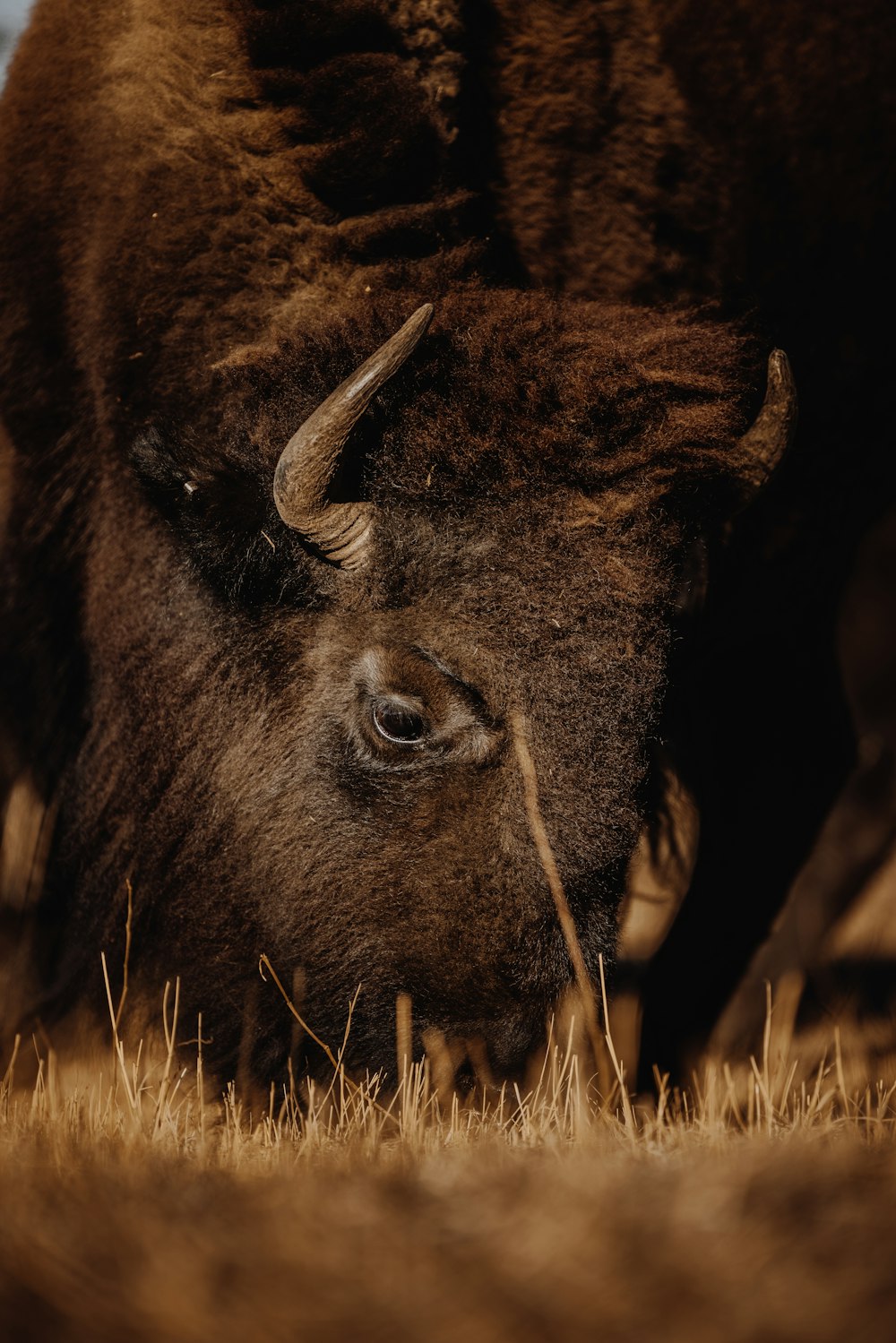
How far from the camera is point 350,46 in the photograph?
366cm

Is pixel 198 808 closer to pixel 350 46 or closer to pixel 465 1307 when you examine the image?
pixel 465 1307

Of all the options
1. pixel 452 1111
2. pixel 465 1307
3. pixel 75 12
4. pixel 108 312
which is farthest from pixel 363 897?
pixel 75 12

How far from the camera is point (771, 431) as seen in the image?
3.16 meters

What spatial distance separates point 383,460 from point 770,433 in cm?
111

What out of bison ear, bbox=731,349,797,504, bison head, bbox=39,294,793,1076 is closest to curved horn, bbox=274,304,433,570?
bison head, bbox=39,294,793,1076

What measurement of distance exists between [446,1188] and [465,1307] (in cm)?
44

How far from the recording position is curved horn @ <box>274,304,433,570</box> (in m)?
2.98

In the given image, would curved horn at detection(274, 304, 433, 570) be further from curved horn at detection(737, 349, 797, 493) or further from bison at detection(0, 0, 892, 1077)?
curved horn at detection(737, 349, 797, 493)

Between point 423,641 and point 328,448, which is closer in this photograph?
point 328,448

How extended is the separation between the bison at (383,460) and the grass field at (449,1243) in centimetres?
101

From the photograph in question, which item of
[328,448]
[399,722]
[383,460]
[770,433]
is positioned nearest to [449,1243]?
[399,722]

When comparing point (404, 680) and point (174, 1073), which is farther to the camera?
point (174, 1073)

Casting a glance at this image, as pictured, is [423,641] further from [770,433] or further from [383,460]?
[770,433]

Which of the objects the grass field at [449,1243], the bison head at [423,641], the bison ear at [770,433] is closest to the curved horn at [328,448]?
the bison head at [423,641]
